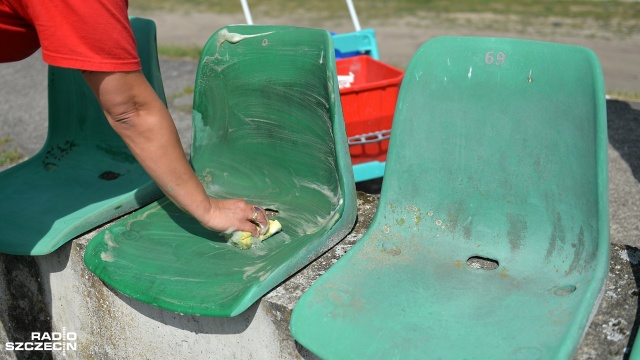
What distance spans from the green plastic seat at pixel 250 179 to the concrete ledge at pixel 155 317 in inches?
3.5

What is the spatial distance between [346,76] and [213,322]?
1.80 metres

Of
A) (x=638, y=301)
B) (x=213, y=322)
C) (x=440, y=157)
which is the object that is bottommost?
(x=213, y=322)

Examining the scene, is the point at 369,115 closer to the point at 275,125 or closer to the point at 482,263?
the point at 275,125

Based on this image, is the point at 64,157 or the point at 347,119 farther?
the point at 347,119

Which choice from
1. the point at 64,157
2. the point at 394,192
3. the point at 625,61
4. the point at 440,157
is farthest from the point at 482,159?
the point at 625,61

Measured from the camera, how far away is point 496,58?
1.86 m

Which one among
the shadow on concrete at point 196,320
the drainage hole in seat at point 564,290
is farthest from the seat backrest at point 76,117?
the drainage hole in seat at point 564,290

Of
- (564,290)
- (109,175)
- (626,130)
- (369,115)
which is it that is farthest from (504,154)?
(626,130)

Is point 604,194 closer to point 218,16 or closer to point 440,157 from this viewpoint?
point 440,157

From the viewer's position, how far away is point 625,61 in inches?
234

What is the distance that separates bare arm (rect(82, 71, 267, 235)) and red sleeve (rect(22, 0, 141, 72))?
0.07 meters

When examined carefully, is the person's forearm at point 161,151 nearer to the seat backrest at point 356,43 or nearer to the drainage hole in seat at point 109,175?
the drainage hole in seat at point 109,175

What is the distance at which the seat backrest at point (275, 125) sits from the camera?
2.09 metres

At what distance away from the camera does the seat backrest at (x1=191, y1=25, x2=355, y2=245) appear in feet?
6.87
